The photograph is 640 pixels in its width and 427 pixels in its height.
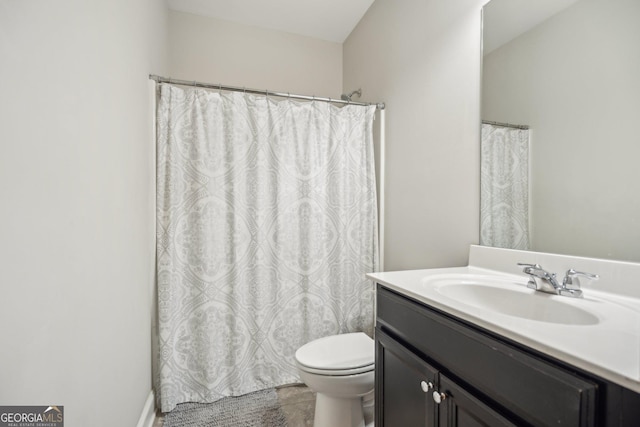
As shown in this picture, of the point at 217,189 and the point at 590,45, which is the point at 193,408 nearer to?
the point at 217,189

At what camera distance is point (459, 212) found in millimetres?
1347

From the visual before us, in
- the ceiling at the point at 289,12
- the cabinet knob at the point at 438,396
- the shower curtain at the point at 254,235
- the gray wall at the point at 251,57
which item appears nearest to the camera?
the cabinet knob at the point at 438,396

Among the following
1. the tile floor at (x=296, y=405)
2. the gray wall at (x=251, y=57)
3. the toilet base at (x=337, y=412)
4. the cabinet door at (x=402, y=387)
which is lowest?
the tile floor at (x=296, y=405)

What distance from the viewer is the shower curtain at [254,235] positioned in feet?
5.19

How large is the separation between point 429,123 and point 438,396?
4.27 feet

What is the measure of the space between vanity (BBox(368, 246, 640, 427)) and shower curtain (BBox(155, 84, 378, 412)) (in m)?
0.80

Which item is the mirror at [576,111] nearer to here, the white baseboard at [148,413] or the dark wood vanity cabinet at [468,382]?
the dark wood vanity cabinet at [468,382]

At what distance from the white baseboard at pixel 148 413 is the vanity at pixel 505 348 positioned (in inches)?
45.0

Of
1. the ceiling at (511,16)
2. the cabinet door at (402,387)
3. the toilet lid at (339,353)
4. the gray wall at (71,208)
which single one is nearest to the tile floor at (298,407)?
the toilet lid at (339,353)

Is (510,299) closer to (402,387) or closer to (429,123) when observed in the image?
(402,387)

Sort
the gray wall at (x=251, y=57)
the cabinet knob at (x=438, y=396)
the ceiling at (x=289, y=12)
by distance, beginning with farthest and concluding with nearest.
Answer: the gray wall at (x=251, y=57) < the ceiling at (x=289, y=12) < the cabinet knob at (x=438, y=396)

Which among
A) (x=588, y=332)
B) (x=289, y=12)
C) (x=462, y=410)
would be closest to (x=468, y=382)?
(x=462, y=410)

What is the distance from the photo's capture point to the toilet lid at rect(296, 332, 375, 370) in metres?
1.27

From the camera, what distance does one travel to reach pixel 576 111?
0.92 meters
